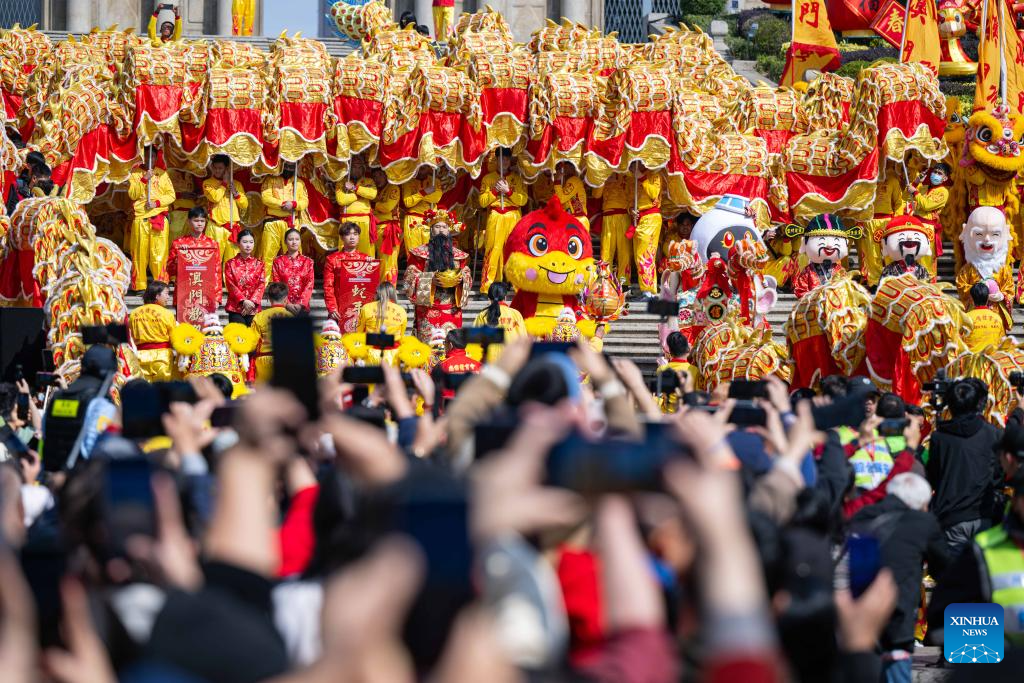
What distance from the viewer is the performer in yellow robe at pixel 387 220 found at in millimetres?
19031

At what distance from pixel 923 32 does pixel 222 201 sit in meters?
11.2

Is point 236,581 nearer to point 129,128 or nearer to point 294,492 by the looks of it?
point 294,492

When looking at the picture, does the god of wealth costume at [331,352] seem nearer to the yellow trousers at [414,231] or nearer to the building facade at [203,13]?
the yellow trousers at [414,231]

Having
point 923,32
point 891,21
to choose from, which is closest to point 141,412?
point 923,32

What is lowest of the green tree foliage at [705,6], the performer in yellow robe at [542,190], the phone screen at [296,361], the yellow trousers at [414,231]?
the yellow trousers at [414,231]

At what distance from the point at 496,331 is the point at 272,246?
39.8 ft

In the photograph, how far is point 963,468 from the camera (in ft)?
30.2

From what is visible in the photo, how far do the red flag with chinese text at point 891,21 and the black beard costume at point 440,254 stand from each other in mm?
14498

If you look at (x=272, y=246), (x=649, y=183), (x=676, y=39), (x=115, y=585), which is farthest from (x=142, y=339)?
(x=676, y=39)

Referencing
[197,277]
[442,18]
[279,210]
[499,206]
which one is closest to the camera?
[197,277]

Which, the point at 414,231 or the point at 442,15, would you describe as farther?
the point at 442,15

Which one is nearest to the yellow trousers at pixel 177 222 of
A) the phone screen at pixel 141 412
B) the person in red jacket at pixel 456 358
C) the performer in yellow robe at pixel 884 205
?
the person in red jacket at pixel 456 358

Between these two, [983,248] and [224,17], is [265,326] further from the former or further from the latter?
[224,17]

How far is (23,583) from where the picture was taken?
9.67ft
